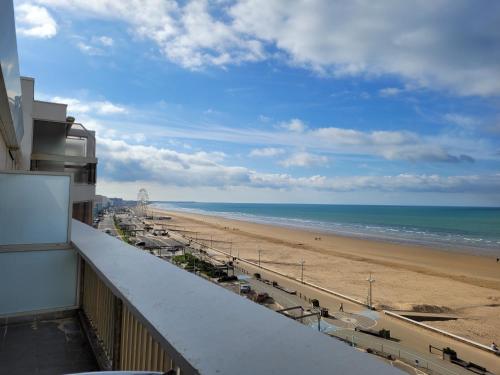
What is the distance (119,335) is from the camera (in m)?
2.68

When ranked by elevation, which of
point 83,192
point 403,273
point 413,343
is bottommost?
point 403,273

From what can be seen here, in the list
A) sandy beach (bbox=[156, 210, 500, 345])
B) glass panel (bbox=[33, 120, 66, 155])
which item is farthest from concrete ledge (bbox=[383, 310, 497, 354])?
glass panel (bbox=[33, 120, 66, 155])

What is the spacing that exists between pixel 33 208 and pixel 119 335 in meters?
2.43

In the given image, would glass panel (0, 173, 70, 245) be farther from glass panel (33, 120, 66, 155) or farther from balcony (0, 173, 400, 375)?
glass panel (33, 120, 66, 155)

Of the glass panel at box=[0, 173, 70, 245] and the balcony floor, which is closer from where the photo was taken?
the balcony floor

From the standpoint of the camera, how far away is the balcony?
4.30ft

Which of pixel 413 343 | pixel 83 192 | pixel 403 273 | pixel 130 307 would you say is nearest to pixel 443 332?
pixel 413 343

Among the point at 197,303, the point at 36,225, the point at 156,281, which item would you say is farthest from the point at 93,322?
the point at 197,303

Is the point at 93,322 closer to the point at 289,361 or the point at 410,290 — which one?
the point at 289,361

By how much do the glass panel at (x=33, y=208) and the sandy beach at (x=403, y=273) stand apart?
1811 centimetres

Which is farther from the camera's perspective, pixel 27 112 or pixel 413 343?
pixel 413 343

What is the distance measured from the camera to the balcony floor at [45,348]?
3.20 m

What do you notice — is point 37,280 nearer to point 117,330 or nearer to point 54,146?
point 117,330

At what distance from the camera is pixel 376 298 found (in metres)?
22.4
